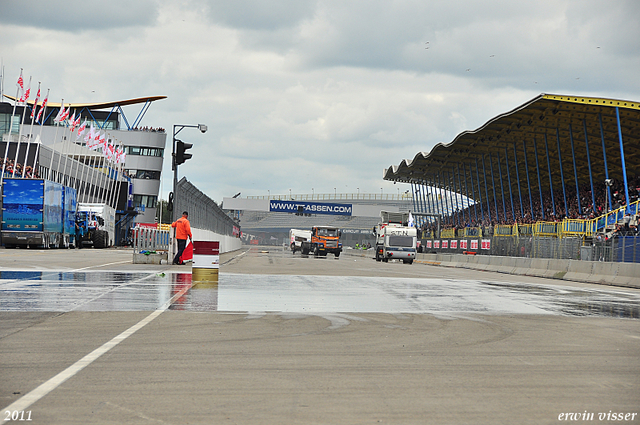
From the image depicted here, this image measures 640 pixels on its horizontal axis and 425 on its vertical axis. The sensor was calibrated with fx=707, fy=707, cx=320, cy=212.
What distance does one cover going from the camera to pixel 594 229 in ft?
124

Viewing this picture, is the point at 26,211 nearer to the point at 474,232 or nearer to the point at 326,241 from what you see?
the point at 326,241

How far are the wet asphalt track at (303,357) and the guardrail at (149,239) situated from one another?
44.7ft

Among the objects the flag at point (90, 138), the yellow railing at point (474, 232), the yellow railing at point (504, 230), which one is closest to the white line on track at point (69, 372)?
the yellow railing at point (504, 230)

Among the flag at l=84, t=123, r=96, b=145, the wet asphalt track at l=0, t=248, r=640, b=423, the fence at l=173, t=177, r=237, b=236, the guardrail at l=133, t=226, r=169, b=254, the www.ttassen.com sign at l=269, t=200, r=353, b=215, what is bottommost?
the wet asphalt track at l=0, t=248, r=640, b=423

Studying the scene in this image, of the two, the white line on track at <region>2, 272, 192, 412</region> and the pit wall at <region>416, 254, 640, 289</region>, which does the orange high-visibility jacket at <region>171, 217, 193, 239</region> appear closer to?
the pit wall at <region>416, 254, 640, 289</region>

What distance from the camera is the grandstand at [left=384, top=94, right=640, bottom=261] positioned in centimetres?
3497

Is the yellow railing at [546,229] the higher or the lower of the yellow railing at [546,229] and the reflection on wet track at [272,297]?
the higher

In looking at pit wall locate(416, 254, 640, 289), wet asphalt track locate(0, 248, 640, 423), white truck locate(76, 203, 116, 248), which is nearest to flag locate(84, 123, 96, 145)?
white truck locate(76, 203, 116, 248)

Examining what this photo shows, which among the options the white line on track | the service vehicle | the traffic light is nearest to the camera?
the white line on track

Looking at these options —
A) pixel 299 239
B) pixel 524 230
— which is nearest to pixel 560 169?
pixel 524 230

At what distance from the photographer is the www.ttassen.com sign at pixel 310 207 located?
121 metres

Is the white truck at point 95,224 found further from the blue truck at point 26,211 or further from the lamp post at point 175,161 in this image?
the lamp post at point 175,161

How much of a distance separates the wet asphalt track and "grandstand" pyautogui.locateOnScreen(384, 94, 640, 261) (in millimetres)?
16739

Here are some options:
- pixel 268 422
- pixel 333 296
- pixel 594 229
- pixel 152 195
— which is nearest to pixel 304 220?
pixel 152 195
